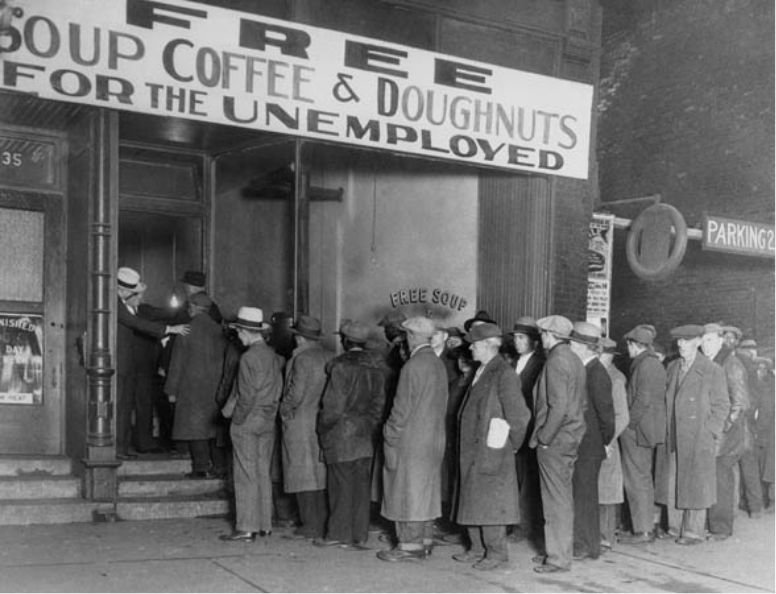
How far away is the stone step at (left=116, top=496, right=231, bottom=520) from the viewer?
8.58 m

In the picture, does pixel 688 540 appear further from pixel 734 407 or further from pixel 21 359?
pixel 21 359

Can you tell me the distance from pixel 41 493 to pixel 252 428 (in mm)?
2143

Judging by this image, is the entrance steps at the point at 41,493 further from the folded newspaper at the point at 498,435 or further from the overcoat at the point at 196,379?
the folded newspaper at the point at 498,435

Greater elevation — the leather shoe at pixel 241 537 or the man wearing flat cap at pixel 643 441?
the man wearing flat cap at pixel 643 441

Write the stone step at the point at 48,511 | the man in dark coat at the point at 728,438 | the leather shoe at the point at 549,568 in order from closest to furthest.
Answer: the leather shoe at the point at 549,568, the stone step at the point at 48,511, the man in dark coat at the point at 728,438

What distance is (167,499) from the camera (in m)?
8.89

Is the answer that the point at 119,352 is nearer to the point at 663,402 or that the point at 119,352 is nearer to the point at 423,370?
the point at 423,370

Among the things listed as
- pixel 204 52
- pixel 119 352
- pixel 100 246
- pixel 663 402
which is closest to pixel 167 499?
pixel 119 352

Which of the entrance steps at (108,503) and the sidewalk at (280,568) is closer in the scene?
the sidewalk at (280,568)

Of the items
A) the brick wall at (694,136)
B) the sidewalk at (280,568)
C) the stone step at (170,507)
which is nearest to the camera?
the sidewalk at (280,568)

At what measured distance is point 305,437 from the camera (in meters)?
8.17

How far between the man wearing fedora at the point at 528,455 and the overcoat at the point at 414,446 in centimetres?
113

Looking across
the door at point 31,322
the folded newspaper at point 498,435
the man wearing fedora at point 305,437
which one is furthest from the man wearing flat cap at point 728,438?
the door at point 31,322

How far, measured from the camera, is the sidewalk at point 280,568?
6.49 meters
